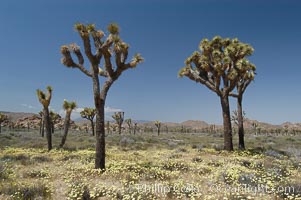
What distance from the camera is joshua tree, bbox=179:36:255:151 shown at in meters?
19.0

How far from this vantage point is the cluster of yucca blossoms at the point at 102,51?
40.7 feet

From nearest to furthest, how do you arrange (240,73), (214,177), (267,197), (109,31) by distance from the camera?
(267,197)
(214,177)
(109,31)
(240,73)

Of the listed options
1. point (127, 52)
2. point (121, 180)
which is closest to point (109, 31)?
point (127, 52)

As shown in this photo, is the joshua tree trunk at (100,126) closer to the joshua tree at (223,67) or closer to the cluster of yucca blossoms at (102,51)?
the cluster of yucca blossoms at (102,51)

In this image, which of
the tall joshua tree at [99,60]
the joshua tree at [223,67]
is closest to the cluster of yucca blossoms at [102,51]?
the tall joshua tree at [99,60]

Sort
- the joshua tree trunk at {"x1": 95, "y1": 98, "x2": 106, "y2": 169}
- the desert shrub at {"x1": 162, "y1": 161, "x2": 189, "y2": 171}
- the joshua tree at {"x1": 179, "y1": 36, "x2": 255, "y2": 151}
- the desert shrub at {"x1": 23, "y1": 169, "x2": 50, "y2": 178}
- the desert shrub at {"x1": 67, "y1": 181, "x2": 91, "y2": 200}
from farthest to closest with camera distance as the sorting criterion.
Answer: the joshua tree at {"x1": 179, "y1": 36, "x2": 255, "y2": 151} → the joshua tree trunk at {"x1": 95, "y1": 98, "x2": 106, "y2": 169} → the desert shrub at {"x1": 162, "y1": 161, "x2": 189, "y2": 171} → the desert shrub at {"x1": 23, "y1": 169, "x2": 50, "y2": 178} → the desert shrub at {"x1": 67, "y1": 181, "x2": 91, "y2": 200}

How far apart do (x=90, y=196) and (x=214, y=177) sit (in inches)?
193

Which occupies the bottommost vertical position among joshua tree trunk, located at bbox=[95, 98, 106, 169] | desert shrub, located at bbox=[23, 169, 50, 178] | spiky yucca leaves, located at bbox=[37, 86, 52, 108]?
desert shrub, located at bbox=[23, 169, 50, 178]

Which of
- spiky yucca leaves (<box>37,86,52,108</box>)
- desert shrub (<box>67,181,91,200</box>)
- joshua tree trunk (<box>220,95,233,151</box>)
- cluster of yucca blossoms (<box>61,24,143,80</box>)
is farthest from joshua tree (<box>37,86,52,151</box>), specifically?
desert shrub (<box>67,181,91,200</box>)

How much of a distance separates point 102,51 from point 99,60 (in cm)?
48

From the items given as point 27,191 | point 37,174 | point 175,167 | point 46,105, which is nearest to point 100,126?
point 37,174

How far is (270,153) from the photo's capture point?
17.7 m

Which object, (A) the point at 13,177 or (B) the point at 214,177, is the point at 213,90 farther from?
(A) the point at 13,177

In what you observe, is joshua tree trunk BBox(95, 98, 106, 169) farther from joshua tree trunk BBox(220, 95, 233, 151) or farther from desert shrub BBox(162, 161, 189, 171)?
joshua tree trunk BBox(220, 95, 233, 151)
